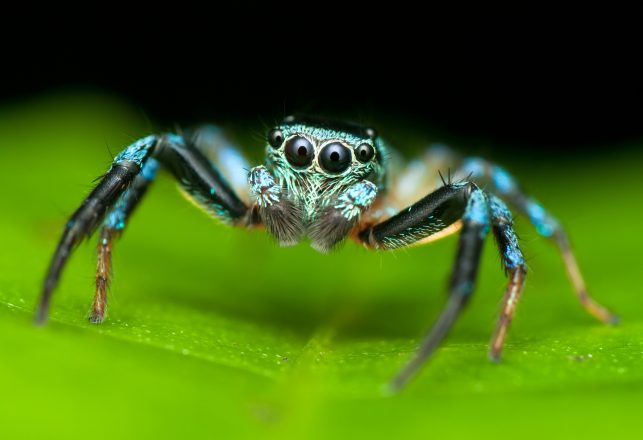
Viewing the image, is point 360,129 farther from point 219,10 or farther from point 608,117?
point 608,117

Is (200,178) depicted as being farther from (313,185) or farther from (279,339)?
(279,339)

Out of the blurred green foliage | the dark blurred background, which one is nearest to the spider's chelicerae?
the blurred green foliage

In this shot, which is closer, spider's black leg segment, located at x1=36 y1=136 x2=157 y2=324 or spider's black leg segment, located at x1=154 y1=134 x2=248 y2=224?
spider's black leg segment, located at x1=36 y1=136 x2=157 y2=324

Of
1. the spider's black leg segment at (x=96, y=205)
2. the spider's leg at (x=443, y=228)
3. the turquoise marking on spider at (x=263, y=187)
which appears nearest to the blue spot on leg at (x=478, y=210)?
the spider's leg at (x=443, y=228)

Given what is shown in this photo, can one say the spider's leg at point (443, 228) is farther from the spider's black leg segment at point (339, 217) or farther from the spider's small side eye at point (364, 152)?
the spider's small side eye at point (364, 152)

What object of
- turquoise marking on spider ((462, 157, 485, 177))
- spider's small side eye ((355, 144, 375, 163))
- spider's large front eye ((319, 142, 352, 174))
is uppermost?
turquoise marking on spider ((462, 157, 485, 177))

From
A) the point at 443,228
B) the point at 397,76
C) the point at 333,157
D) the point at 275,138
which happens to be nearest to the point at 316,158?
the point at 333,157

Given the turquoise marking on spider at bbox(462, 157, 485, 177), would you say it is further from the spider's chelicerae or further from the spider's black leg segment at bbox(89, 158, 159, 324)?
the spider's black leg segment at bbox(89, 158, 159, 324)

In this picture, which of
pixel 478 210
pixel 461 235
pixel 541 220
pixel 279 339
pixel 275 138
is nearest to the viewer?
pixel 461 235
